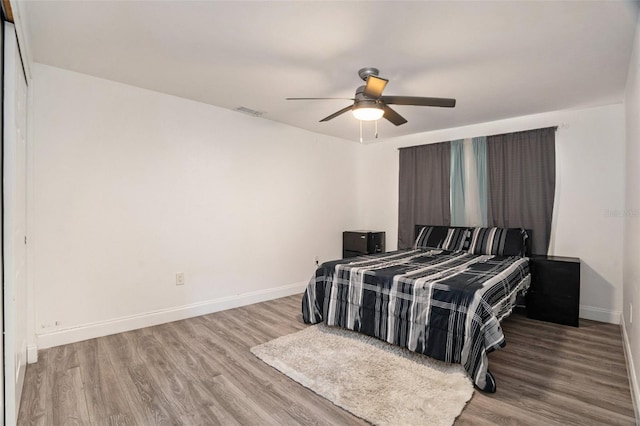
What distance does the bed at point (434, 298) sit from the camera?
85.1 inches

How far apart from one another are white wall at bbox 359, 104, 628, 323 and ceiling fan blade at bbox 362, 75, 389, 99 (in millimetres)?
2627

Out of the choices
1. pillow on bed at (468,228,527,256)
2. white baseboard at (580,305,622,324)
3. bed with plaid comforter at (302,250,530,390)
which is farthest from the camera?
pillow on bed at (468,228,527,256)

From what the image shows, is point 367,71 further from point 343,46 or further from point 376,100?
point 343,46

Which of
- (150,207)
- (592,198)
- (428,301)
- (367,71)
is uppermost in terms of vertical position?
(367,71)

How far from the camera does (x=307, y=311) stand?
125 inches

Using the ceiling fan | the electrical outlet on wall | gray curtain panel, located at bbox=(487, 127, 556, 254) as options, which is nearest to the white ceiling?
the ceiling fan

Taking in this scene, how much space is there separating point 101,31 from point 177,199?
5.33 feet

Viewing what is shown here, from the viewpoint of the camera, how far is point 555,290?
328cm

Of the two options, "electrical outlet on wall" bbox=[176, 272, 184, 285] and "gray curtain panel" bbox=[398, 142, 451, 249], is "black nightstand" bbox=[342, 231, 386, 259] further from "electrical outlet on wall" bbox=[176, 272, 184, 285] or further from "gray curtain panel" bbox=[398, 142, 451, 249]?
"electrical outlet on wall" bbox=[176, 272, 184, 285]

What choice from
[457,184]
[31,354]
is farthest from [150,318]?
[457,184]

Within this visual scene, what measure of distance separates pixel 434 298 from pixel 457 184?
255 centimetres

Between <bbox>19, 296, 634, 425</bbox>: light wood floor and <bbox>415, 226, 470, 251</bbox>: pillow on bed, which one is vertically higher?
<bbox>415, 226, 470, 251</bbox>: pillow on bed

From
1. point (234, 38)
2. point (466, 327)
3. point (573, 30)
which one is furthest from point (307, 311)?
point (573, 30)

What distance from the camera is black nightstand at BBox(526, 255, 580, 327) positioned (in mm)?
3199
